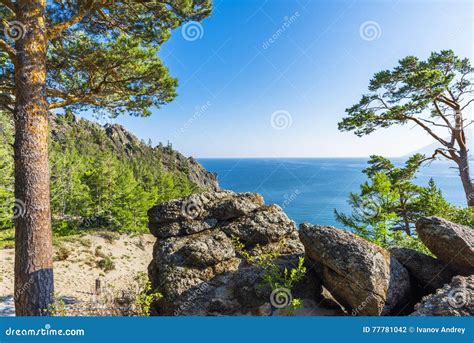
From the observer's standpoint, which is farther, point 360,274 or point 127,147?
point 127,147

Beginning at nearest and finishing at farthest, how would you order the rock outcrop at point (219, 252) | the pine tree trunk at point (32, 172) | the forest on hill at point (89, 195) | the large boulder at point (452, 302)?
the large boulder at point (452, 302) < the pine tree trunk at point (32, 172) < the rock outcrop at point (219, 252) < the forest on hill at point (89, 195)

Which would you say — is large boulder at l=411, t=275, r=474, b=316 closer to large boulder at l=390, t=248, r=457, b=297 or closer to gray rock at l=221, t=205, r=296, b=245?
large boulder at l=390, t=248, r=457, b=297

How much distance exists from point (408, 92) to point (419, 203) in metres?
4.86

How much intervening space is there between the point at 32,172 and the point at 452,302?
7238 millimetres

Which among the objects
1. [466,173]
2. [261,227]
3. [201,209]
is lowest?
[261,227]

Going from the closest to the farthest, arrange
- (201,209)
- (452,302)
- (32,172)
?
(452,302), (32,172), (201,209)

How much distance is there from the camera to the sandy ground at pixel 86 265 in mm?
12981

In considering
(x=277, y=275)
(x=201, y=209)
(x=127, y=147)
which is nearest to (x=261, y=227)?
(x=201, y=209)

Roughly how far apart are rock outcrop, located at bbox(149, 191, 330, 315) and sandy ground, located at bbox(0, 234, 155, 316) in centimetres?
388

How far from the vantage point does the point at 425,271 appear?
5734mm

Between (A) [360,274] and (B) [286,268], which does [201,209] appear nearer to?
(B) [286,268]

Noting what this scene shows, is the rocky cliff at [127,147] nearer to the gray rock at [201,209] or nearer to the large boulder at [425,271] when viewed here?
the gray rock at [201,209]

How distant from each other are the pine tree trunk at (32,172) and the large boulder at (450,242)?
7.30m

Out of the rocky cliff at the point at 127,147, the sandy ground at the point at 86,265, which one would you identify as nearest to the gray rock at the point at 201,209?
the sandy ground at the point at 86,265
